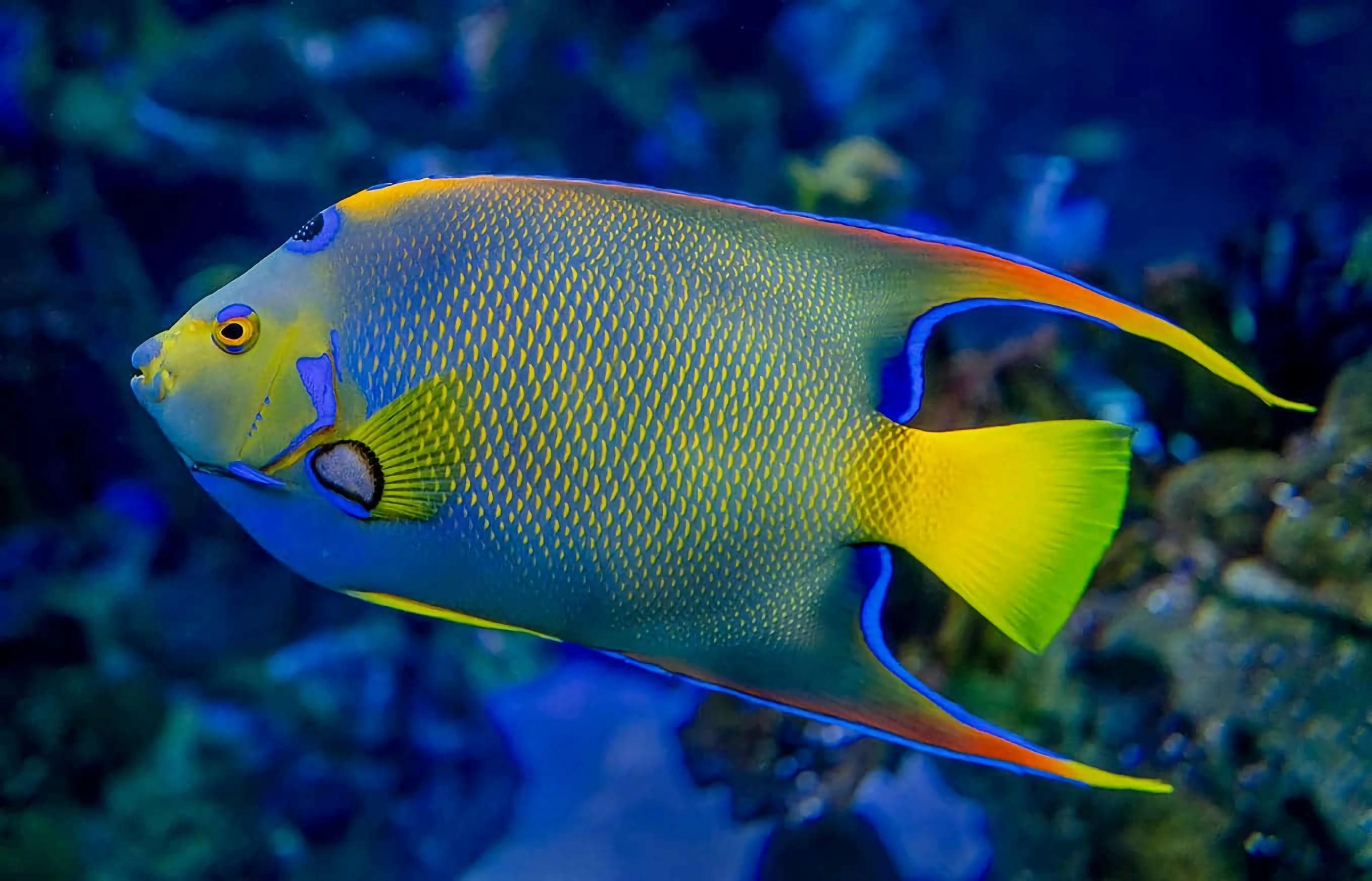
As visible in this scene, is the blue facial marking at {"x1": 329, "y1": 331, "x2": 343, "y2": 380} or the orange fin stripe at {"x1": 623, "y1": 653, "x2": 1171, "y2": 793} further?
the blue facial marking at {"x1": 329, "y1": 331, "x2": 343, "y2": 380}

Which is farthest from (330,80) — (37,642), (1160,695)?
(1160,695)

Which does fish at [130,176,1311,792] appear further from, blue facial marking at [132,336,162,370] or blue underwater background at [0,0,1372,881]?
blue underwater background at [0,0,1372,881]

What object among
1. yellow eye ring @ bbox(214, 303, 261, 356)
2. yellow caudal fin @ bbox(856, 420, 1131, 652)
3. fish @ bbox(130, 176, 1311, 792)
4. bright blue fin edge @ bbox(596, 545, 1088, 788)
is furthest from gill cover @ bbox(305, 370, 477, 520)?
yellow caudal fin @ bbox(856, 420, 1131, 652)

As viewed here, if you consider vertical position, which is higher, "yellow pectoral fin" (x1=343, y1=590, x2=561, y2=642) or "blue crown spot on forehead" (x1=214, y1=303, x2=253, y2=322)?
"blue crown spot on forehead" (x1=214, y1=303, x2=253, y2=322)

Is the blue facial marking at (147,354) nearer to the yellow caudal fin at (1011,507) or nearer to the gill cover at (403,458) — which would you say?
the gill cover at (403,458)

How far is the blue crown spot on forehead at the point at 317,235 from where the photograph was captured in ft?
2.67

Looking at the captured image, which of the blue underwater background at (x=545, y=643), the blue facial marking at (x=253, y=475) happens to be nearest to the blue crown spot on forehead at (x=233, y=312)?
the blue facial marking at (x=253, y=475)

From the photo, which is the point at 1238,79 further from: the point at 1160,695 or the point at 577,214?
the point at 577,214

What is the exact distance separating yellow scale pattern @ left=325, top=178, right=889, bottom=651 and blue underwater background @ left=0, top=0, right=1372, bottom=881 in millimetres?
1140

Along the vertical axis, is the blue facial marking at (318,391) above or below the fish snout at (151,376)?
below

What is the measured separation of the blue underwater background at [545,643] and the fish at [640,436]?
102 cm

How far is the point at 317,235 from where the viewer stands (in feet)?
2.68

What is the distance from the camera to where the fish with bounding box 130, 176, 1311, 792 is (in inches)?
29.8

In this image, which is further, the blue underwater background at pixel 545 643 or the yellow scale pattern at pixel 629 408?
the blue underwater background at pixel 545 643
